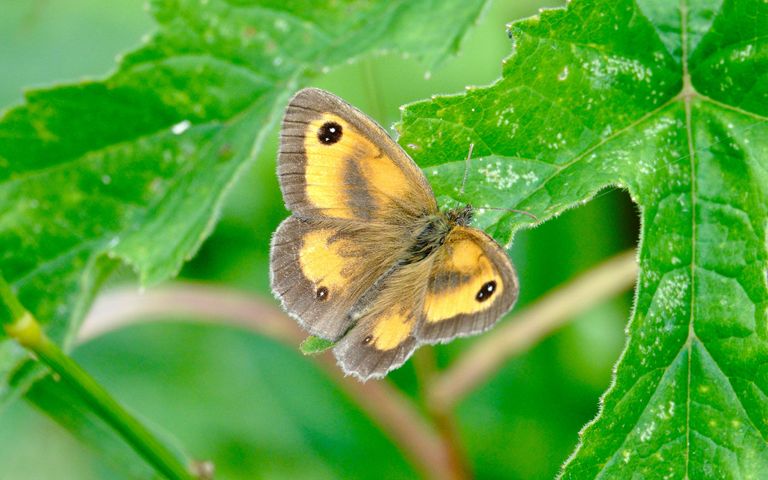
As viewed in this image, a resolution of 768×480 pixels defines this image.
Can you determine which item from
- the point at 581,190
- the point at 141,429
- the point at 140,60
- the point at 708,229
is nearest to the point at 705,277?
the point at 708,229

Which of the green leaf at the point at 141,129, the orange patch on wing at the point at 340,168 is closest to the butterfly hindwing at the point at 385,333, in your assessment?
the orange patch on wing at the point at 340,168

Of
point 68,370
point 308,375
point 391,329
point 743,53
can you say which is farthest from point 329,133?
point 308,375

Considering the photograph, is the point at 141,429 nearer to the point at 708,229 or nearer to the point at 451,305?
the point at 451,305

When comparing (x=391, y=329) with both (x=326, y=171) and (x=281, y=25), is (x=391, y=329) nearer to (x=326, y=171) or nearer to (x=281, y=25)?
(x=326, y=171)

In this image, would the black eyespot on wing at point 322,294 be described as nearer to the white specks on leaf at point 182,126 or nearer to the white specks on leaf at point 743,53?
the white specks on leaf at point 182,126

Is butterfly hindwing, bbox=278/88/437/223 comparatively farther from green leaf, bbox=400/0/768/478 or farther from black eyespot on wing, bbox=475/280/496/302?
black eyespot on wing, bbox=475/280/496/302

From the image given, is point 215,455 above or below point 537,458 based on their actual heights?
below

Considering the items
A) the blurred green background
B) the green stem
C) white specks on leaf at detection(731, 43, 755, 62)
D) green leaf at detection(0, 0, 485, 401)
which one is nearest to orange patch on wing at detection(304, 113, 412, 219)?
green leaf at detection(0, 0, 485, 401)
